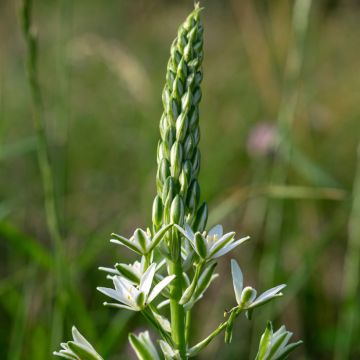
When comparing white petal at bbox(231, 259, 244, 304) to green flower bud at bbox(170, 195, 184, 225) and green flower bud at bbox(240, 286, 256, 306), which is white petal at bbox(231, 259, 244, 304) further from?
green flower bud at bbox(170, 195, 184, 225)

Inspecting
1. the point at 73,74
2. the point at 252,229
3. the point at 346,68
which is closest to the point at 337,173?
the point at 252,229

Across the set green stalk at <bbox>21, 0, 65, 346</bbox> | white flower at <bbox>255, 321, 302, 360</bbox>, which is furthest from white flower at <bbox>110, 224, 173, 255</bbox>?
green stalk at <bbox>21, 0, 65, 346</bbox>

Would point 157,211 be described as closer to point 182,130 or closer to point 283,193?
point 182,130

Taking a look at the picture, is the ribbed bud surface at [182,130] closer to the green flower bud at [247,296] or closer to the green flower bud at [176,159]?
the green flower bud at [176,159]

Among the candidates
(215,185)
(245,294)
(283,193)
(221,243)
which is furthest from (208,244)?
(215,185)

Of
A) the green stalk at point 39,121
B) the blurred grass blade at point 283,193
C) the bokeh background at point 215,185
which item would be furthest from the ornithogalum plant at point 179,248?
the blurred grass blade at point 283,193

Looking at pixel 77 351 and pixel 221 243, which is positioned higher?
pixel 221 243

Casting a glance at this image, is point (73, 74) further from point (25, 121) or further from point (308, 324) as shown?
point (308, 324)
